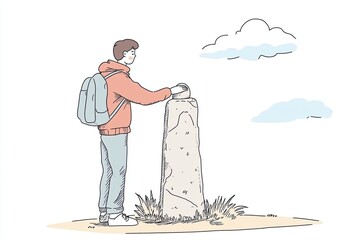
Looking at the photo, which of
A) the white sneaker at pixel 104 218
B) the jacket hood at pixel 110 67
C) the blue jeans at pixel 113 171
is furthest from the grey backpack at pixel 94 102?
the white sneaker at pixel 104 218

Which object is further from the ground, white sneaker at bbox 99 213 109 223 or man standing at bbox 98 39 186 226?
man standing at bbox 98 39 186 226

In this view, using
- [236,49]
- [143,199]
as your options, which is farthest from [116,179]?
[236,49]

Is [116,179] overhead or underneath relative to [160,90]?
underneath

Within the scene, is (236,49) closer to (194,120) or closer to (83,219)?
(194,120)

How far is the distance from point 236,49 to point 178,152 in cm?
191

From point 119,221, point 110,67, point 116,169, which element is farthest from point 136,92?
point 119,221

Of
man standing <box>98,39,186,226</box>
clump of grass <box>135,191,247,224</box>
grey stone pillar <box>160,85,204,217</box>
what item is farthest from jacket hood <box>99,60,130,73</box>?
clump of grass <box>135,191,247,224</box>

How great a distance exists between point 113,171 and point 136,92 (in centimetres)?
93

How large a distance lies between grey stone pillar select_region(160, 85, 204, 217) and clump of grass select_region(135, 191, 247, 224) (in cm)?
6

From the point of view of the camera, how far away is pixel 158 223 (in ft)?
46.6

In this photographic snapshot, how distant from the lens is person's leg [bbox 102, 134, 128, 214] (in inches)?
555

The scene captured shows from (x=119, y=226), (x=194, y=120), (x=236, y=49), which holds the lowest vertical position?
(x=119, y=226)

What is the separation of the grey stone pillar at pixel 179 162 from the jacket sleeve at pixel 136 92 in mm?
173

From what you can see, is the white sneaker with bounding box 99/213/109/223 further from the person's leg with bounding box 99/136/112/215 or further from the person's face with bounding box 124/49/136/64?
the person's face with bounding box 124/49/136/64
